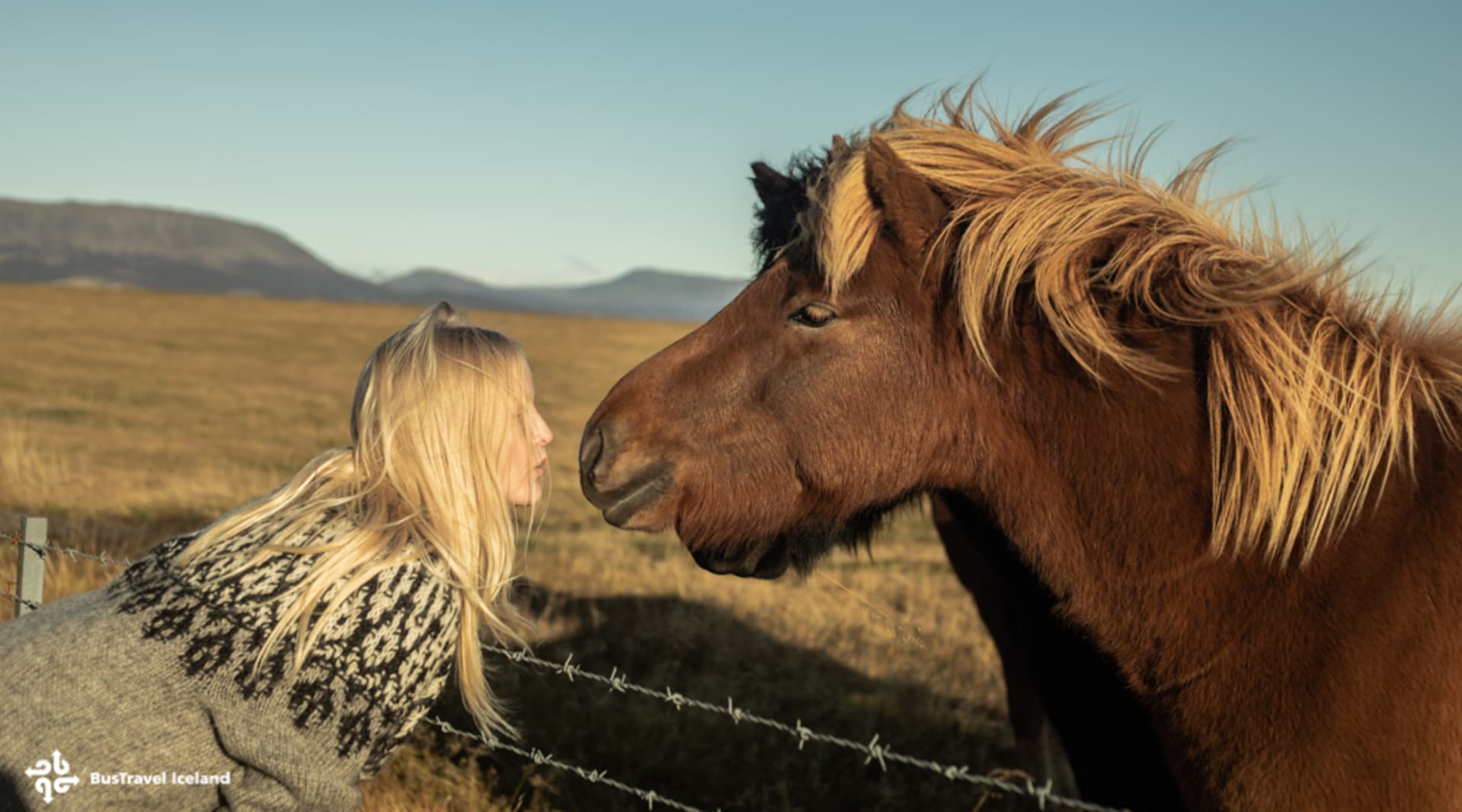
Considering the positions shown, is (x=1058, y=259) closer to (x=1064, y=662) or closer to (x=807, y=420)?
(x=807, y=420)

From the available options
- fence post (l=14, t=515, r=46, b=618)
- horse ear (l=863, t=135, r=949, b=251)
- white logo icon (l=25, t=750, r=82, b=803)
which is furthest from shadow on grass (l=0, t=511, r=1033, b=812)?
horse ear (l=863, t=135, r=949, b=251)

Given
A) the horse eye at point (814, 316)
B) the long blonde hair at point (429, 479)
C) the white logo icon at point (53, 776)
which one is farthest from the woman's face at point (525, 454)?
the white logo icon at point (53, 776)

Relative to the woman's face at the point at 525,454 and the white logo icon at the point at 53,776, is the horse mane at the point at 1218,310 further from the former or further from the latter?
the white logo icon at the point at 53,776

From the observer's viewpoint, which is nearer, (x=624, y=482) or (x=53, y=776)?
(x=53, y=776)

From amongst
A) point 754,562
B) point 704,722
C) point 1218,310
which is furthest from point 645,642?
point 1218,310

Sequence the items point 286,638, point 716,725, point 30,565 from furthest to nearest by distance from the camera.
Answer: point 716,725 < point 30,565 < point 286,638

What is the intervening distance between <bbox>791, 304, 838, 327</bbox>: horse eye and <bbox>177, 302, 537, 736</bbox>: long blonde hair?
29.2 inches

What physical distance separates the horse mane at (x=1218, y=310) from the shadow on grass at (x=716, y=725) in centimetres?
286

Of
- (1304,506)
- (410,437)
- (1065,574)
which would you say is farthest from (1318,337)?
(410,437)

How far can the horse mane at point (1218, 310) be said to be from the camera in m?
2.28

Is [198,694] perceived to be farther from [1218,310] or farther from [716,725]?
[716,725]

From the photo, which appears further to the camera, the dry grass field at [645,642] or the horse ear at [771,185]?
the dry grass field at [645,642]

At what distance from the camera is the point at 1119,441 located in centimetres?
242

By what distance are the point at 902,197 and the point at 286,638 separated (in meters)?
1.79
